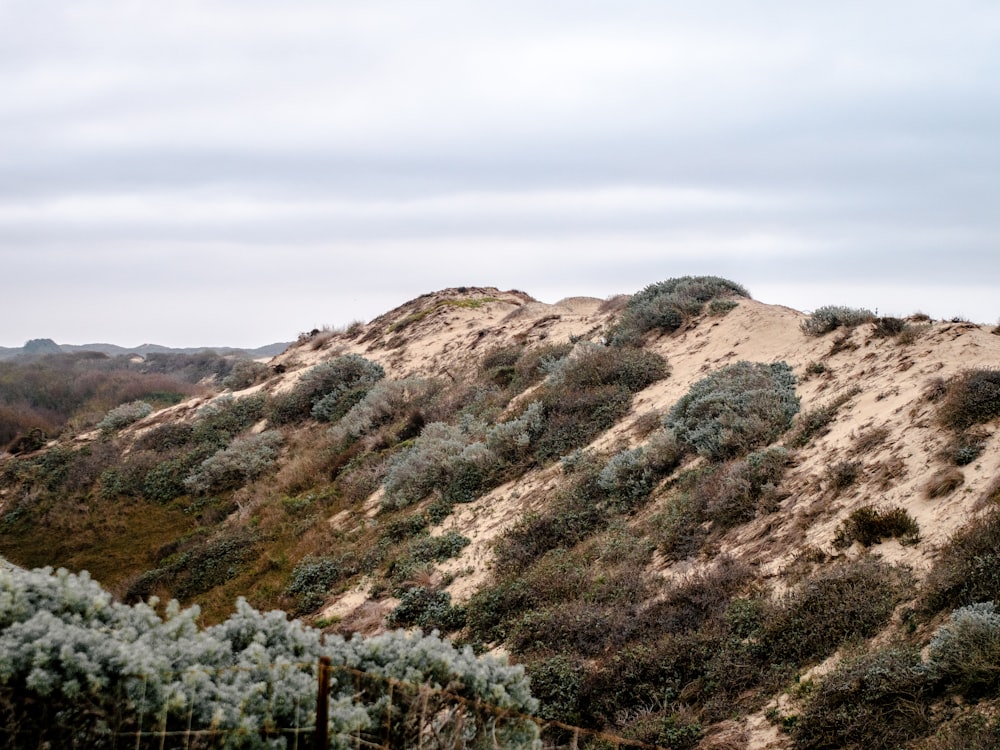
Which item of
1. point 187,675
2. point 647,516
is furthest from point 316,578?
point 187,675

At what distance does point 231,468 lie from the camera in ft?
61.8

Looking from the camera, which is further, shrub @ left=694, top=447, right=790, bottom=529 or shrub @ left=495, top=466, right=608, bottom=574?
shrub @ left=495, top=466, right=608, bottom=574

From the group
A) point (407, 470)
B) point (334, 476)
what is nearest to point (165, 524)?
point (334, 476)

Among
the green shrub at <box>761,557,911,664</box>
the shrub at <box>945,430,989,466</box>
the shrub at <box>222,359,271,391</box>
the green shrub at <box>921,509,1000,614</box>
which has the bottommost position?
the green shrub at <box>761,557,911,664</box>

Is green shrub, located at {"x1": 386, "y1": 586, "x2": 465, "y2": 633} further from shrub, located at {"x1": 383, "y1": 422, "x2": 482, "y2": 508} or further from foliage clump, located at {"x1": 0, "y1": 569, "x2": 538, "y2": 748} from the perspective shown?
foliage clump, located at {"x1": 0, "y1": 569, "x2": 538, "y2": 748}

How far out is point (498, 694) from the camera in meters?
4.20

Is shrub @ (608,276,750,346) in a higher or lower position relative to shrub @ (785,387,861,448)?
higher

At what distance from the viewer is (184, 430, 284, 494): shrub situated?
18.6 metres

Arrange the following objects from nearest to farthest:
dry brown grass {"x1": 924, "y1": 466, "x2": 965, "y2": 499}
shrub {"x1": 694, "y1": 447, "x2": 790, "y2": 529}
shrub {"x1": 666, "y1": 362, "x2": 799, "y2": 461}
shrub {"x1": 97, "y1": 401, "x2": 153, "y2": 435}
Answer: dry brown grass {"x1": 924, "y1": 466, "x2": 965, "y2": 499}, shrub {"x1": 694, "y1": 447, "x2": 790, "y2": 529}, shrub {"x1": 666, "y1": 362, "x2": 799, "y2": 461}, shrub {"x1": 97, "y1": 401, "x2": 153, "y2": 435}

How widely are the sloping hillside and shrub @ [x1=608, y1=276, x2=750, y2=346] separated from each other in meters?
0.08

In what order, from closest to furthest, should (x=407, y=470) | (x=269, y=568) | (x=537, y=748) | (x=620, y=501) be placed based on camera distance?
(x=537, y=748) < (x=620, y=501) < (x=269, y=568) < (x=407, y=470)

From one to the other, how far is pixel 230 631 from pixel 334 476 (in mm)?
12861

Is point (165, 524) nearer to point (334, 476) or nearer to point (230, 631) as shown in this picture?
point (334, 476)

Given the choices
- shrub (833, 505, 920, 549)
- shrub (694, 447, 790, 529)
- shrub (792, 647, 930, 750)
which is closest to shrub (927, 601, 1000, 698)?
shrub (792, 647, 930, 750)
